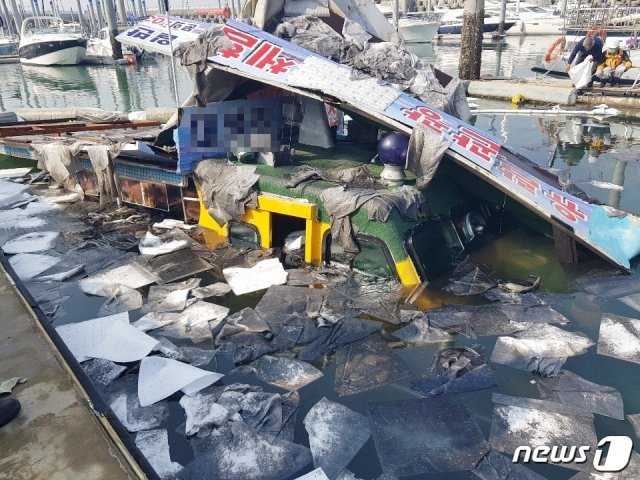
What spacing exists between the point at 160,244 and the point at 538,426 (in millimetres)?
→ 6568

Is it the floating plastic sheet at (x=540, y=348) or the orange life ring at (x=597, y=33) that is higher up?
the orange life ring at (x=597, y=33)

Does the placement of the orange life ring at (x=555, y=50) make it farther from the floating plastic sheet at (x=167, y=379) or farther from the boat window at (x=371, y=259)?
the floating plastic sheet at (x=167, y=379)

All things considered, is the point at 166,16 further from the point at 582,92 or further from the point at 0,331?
the point at 582,92

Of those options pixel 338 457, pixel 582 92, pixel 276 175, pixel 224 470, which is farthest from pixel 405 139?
pixel 582 92

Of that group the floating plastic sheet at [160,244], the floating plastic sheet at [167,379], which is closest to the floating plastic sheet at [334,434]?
the floating plastic sheet at [167,379]

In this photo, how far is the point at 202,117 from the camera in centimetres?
834

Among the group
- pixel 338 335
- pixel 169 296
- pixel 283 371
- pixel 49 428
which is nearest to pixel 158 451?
pixel 49 428

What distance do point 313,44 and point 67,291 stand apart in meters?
5.84

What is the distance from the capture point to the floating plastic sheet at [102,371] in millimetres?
5004

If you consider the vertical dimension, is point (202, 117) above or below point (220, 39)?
below

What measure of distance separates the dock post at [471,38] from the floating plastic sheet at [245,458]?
876 inches

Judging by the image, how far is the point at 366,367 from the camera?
5270mm

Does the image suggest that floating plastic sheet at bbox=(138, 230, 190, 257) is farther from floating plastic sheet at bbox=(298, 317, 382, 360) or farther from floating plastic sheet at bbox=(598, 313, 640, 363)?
floating plastic sheet at bbox=(598, 313, 640, 363)

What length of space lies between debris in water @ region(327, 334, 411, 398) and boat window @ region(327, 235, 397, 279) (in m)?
1.32
